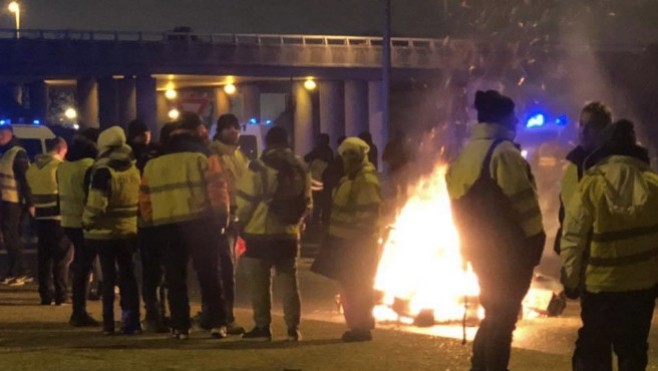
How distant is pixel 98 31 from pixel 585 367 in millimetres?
50720

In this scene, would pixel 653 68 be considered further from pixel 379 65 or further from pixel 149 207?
pixel 149 207

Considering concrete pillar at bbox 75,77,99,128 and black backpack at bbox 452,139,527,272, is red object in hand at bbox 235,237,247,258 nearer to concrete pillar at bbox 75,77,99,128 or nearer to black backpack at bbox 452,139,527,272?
black backpack at bbox 452,139,527,272

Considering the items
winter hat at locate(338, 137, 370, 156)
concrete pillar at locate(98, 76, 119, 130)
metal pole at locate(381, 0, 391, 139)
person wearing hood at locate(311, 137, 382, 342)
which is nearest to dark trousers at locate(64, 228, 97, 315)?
person wearing hood at locate(311, 137, 382, 342)

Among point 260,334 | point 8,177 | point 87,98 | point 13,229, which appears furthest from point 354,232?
point 87,98

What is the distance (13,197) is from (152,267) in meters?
5.58

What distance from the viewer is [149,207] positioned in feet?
34.4

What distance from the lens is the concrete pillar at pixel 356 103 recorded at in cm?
6002

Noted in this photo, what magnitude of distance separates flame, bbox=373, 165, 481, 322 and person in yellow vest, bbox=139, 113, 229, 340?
270cm

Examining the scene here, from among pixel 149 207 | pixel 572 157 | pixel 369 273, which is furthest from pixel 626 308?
pixel 149 207

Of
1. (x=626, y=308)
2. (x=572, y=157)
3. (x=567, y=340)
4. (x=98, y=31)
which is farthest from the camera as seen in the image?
(x=98, y=31)

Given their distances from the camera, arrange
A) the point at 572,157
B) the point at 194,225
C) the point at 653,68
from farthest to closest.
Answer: the point at 653,68, the point at 194,225, the point at 572,157

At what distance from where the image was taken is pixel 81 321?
11641mm

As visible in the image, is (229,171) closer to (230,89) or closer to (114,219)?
(114,219)

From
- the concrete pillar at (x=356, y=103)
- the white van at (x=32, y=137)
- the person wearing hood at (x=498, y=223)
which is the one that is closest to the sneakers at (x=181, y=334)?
the person wearing hood at (x=498, y=223)
